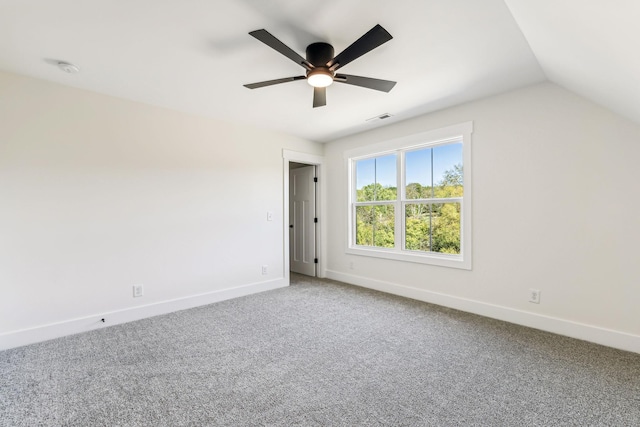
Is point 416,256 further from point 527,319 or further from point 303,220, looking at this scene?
point 303,220

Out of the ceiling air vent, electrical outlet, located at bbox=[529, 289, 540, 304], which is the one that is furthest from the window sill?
the ceiling air vent

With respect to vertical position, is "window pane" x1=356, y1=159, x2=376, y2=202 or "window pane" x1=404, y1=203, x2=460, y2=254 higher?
"window pane" x1=356, y1=159, x2=376, y2=202

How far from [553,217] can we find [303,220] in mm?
3760

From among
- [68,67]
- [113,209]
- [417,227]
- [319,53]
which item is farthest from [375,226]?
[68,67]

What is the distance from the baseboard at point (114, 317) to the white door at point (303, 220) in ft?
4.36

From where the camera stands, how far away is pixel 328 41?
2133 mm

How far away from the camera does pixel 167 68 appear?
2.55 meters

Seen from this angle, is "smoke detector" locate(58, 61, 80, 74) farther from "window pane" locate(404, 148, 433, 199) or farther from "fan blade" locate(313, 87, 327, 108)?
"window pane" locate(404, 148, 433, 199)

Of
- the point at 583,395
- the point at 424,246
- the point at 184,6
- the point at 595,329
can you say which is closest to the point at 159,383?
the point at 184,6

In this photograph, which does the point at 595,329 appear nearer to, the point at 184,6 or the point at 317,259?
the point at 317,259

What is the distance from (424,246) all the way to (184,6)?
11.7 ft

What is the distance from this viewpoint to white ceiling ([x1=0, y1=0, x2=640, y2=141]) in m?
1.74

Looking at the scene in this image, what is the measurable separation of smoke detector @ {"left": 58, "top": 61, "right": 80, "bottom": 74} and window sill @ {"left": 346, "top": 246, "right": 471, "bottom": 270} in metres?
3.93

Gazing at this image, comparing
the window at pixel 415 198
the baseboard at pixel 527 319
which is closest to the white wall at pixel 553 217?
the baseboard at pixel 527 319
